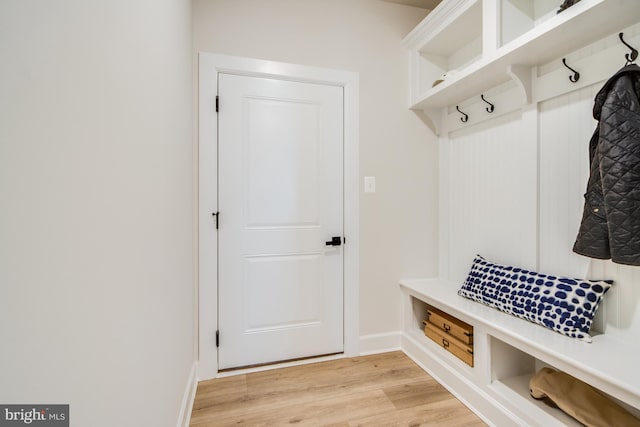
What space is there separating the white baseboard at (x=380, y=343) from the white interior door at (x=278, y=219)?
7.9 inches

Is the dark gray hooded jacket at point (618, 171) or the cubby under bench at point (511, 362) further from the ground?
the dark gray hooded jacket at point (618, 171)

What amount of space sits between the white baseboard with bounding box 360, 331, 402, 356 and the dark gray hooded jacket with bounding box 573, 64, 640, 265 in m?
1.47

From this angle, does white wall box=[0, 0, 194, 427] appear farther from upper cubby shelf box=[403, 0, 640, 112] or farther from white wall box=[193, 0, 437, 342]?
upper cubby shelf box=[403, 0, 640, 112]

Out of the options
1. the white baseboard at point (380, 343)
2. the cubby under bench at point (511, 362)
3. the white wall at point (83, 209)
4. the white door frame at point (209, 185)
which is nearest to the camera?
the white wall at point (83, 209)

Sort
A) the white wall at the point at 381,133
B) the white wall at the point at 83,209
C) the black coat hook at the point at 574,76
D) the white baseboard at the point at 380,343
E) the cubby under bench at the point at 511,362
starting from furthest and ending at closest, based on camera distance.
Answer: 1. the white baseboard at the point at 380,343
2. the white wall at the point at 381,133
3. the black coat hook at the point at 574,76
4. the cubby under bench at the point at 511,362
5. the white wall at the point at 83,209

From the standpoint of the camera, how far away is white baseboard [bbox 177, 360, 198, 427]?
4.80 ft

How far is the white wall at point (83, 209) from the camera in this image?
0.40 m

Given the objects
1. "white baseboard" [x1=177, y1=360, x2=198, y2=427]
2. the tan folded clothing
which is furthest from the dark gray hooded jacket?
"white baseboard" [x1=177, y1=360, x2=198, y2=427]

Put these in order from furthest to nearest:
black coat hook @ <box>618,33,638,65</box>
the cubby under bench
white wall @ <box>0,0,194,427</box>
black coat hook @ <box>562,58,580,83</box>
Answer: black coat hook @ <box>562,58,580,83</box>
black coat hook @ <box>618,33,638,65</box>
the cubby under bench
white wall @ <box>0,0,194,427</box>

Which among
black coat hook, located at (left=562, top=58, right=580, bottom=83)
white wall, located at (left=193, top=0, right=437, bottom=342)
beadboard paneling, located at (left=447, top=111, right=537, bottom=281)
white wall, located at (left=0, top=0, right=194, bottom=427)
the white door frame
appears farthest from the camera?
white wall, located at (left=193, top=0, right=437, bottom=342)

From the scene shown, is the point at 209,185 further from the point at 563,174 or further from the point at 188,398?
the point at 563,174

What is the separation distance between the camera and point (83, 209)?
0.56 meters

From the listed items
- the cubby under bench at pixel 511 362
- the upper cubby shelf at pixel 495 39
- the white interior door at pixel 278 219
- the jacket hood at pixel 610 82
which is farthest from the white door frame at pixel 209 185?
the jacket hood at pixel 610 82

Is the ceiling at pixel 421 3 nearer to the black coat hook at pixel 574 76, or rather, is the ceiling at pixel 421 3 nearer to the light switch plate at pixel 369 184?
the black coat hook at pixel 574 76
